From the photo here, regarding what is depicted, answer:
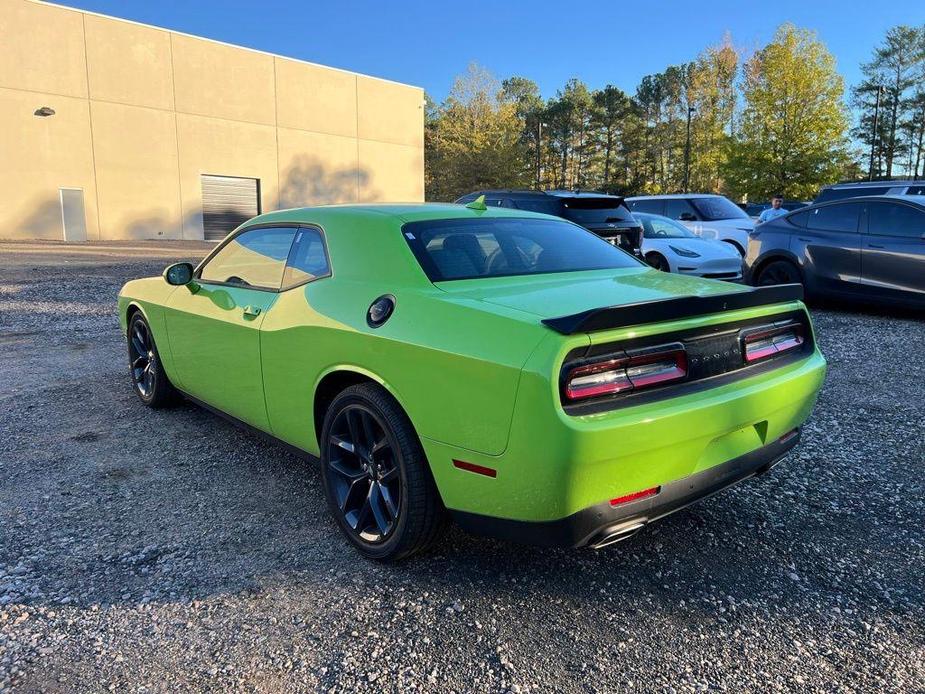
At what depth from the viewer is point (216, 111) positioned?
26766 mm

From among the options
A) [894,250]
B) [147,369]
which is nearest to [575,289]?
[147,369]

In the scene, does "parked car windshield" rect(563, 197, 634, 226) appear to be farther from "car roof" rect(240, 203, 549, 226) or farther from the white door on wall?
the white door on wall

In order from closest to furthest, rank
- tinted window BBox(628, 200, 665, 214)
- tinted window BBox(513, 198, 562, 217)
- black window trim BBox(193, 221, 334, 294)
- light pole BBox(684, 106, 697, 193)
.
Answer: black window trim BBox(193, 221, 334, 294) < tinted window BBox(513, 198, 562, 217) < tinted window BBox(628, 200, 665, 214) < light pole BBox(684, 106, 697, 193)

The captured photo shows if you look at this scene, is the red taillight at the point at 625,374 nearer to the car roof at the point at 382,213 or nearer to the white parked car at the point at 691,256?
the car roof at the point at 382,213

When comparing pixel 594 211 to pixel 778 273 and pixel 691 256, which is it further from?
pixel 778 273

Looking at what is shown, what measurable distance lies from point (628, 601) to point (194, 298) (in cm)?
299

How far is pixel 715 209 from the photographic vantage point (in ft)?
45.8

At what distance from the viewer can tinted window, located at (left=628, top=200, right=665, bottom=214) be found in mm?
14192

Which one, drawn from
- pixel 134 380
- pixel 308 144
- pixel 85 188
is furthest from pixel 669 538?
pixel 308 144

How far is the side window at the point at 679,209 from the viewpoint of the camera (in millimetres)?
13586

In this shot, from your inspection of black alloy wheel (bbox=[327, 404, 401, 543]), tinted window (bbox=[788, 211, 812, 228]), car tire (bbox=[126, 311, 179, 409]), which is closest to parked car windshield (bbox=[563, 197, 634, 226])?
tinted window (bbox=[788, 211, 812, 228])

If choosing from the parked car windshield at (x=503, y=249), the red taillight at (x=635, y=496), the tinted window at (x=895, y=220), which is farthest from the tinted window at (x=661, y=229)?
the red taillight at (x=635, y=496)

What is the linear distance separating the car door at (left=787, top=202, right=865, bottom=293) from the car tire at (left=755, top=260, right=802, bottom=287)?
0.53ft

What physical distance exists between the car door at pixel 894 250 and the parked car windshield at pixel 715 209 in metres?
5.42
